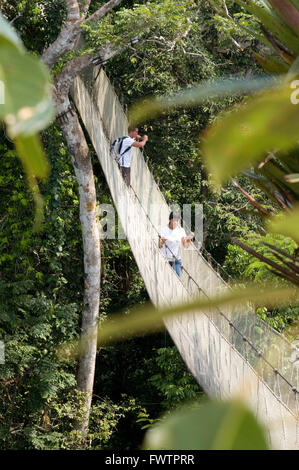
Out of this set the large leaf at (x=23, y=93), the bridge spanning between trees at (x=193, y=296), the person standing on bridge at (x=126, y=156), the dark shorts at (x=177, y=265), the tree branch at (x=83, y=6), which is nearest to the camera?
the large leaf at (x=23, y=93)

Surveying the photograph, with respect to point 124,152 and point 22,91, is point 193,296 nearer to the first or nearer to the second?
point 124,152

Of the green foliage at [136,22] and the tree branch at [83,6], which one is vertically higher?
the tree branch at [83,6]

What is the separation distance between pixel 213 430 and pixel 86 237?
7050mm

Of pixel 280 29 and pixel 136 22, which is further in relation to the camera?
pixel 136 22

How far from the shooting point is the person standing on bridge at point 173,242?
580 cm

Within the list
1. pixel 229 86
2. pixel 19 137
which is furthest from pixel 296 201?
pixel 19 137

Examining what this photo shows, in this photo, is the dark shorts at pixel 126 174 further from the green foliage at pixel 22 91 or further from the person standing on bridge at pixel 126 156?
the green foliage at pixel 22 91

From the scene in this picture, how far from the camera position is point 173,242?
599 cm

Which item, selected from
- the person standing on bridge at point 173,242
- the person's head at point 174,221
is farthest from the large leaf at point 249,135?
the person's head at point 174,221

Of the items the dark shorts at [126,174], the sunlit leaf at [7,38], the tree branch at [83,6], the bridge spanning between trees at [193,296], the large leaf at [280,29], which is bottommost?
the sunlit leaf at [7,38]

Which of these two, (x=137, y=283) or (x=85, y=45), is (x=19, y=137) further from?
(x=137, y=283)

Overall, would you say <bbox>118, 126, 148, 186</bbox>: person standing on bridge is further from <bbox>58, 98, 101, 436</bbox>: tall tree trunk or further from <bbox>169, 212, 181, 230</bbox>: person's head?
<bbox>169, 212, 181, 230</bbox>: person's head

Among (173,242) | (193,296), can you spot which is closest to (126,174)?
(173,242)

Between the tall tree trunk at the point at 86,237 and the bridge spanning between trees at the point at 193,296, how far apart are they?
0.74ft
